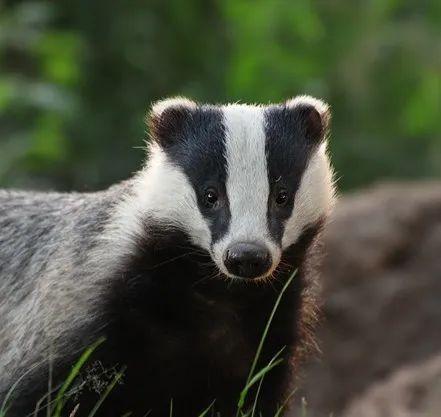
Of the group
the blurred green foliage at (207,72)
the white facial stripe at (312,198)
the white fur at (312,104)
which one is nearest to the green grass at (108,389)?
the white facial stripe at (312,198)

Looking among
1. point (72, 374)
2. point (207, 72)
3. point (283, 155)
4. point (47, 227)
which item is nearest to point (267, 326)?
point (283, 155)

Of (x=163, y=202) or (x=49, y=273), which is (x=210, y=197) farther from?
(x=49, y=273)

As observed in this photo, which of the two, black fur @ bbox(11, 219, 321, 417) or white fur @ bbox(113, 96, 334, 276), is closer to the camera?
white fur @ bbox(113, 96, 334, 276)

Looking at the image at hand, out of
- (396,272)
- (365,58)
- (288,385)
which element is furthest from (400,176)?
(288,385)

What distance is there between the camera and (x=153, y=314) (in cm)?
391

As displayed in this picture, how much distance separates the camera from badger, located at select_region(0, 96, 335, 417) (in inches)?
147

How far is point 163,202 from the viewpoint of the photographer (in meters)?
3.84

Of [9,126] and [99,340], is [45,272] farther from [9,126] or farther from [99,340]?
[9,126]

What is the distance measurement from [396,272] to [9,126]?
300cm

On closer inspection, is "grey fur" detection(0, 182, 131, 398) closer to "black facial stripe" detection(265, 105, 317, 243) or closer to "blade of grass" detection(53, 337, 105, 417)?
"blade of grass" detection(53, 337, 105, 417)

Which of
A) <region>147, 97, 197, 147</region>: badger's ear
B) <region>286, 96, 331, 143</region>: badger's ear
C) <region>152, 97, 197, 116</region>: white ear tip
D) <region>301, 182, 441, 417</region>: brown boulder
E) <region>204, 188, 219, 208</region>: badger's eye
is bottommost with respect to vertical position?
<region>301, 182, 441, 417</region>: brown boulder

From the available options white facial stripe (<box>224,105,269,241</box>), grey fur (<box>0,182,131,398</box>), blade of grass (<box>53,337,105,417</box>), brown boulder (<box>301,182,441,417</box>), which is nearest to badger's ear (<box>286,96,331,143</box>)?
white facial stripe (<box>224,105,269,241</box>)

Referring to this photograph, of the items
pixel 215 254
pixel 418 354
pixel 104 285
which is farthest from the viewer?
pixel 418 354

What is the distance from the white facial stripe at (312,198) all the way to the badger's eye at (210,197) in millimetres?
234
